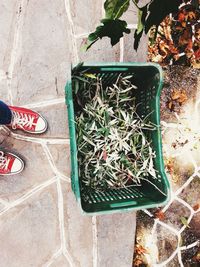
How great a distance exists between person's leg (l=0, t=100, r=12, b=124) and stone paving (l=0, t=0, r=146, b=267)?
296 mm

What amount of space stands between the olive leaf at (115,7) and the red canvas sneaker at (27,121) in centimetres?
198

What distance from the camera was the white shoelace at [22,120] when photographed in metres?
3.36

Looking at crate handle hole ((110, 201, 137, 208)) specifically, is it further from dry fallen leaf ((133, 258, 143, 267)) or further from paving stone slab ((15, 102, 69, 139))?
dry fallen leaf ((133, 258, 143, 267))

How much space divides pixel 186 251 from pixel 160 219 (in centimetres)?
43

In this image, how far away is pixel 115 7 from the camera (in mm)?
1498

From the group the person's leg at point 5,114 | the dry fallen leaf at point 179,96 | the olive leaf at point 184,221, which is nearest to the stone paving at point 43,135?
the person's leg at point 5,114

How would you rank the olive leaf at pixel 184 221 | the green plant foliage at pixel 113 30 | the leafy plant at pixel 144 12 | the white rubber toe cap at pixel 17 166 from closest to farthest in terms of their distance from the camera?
the leafy plant at pixel 144 12, the green plant foliage at pixel 113 30, the white rubber toe cap at pixel 17 166, the olive leaf at pixel 184 221

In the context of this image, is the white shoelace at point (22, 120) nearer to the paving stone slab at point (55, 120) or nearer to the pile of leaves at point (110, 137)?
the paving stone slab at point (55, 120)

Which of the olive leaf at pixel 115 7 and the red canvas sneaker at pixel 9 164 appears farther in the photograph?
the red canvas sneaker at pixel 9 164

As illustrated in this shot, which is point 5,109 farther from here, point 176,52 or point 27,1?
point 176,52

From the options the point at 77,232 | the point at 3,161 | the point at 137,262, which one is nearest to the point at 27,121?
the point at 3,161

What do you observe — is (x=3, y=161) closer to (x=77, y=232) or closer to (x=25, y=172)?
(x=25, y=172)

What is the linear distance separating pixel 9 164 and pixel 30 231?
646 millimetres

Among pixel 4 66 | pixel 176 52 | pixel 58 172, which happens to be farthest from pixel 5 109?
pixel 176 52
